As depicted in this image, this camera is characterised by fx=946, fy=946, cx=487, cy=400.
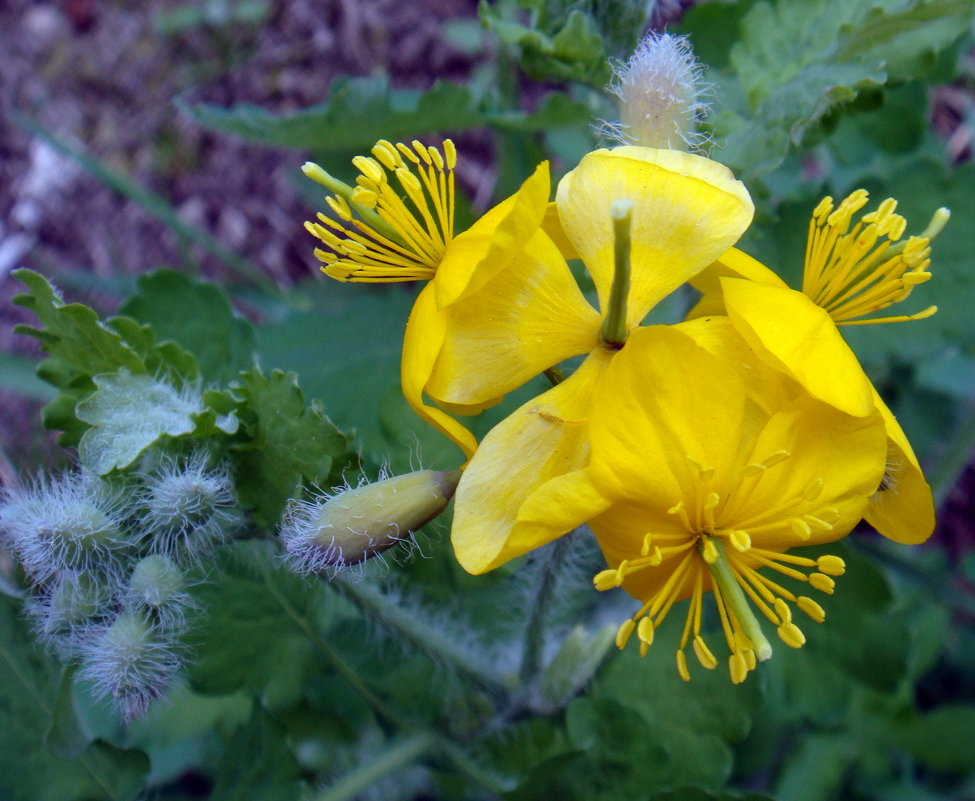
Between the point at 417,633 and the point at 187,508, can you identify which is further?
the point at 417,633

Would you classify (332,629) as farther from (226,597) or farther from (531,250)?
(531,250)

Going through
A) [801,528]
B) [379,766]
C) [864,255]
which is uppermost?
[864,255]

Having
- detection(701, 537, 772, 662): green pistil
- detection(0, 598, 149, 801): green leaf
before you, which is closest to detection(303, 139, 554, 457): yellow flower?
detection(701, 537, 772, 662): green pistil

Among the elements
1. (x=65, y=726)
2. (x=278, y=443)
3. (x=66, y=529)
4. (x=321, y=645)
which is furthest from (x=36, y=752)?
(x=278, y=443)

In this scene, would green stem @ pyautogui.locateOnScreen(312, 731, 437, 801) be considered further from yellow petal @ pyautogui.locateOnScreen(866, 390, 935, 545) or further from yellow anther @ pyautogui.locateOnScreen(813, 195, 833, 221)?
yellow anther @ pyautogui.locateOnScreen(813, 195, 833, 221)

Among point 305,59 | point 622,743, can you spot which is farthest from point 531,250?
point 305,59

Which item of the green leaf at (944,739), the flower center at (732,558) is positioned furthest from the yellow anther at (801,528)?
the green leaf at (944,739)

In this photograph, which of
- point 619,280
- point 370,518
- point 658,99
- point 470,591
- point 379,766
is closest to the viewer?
point 619,280

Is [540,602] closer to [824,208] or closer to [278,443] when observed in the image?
[278,443]
